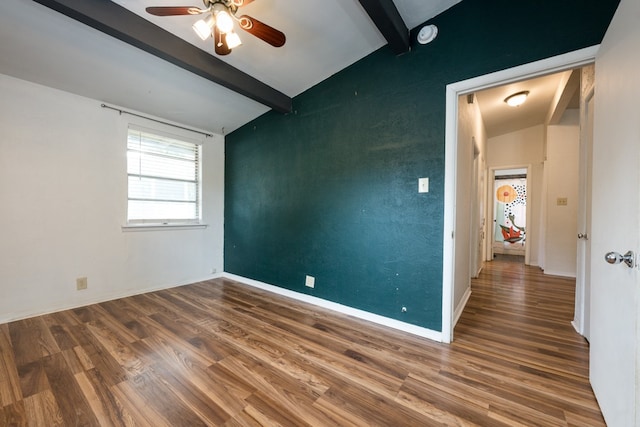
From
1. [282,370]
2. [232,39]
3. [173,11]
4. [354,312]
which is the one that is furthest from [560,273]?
[173,11]

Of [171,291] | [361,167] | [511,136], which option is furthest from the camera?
[511,136]

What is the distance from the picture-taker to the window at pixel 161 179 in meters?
3.19

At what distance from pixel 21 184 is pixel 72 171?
0.39m

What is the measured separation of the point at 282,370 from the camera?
1.68 meters

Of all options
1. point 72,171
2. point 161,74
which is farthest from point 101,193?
point 161,74

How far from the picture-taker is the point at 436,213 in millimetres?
2090

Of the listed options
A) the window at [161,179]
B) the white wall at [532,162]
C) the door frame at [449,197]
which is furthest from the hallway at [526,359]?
the window at [161,179]

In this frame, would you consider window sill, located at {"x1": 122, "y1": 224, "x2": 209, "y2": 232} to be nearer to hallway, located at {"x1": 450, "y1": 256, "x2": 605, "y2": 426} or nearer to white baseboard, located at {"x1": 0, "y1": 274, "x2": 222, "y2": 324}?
white baseboard, located at {"x1": 0, "y1": 274, "x2": 222, "y2": 324}

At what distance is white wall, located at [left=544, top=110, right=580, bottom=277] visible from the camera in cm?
421

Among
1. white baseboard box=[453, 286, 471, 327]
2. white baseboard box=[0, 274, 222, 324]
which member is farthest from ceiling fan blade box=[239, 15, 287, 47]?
white baseboard box=[0, 274, 222, 324]

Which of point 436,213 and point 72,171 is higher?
point 72,171

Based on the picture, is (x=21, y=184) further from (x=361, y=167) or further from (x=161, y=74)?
(x=361, y=167)

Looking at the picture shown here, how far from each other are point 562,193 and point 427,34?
415cm

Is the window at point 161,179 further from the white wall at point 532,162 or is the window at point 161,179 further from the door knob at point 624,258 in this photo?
the white wall at point 532,162
